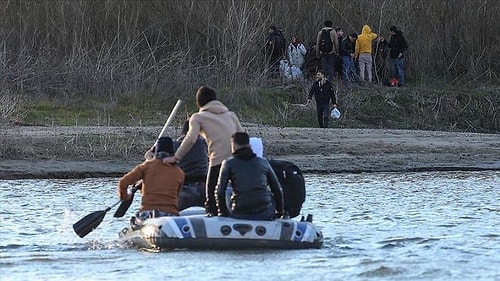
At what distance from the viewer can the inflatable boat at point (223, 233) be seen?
13.6 meters

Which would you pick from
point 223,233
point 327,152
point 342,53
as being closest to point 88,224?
point 223,233

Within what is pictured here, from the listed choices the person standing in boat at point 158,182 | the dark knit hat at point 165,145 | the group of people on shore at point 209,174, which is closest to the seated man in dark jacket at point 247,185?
the group of people on shore at point 209,174

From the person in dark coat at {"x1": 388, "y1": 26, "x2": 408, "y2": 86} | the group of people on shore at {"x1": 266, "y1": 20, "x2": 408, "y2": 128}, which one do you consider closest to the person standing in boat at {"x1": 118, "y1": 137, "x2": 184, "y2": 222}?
the group of people on shore at {"x1": 266, "y1": 20, "x2": 408, "y2": 128}

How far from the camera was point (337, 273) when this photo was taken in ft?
43.0

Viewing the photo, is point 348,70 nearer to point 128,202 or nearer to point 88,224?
point 88,224

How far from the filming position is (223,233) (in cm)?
1363

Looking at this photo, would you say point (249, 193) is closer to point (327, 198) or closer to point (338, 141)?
point (327, 198)

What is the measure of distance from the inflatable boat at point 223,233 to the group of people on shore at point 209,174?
14 cm

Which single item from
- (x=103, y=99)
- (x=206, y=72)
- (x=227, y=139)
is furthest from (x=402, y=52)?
(x=227, y=139)

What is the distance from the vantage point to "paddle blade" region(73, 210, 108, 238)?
14.9 metres

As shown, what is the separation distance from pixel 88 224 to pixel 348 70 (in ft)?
62.4

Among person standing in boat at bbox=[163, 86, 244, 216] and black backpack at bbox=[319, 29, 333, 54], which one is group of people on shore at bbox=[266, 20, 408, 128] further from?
person standing in boat at bbox=[163, 86, 244, 216]

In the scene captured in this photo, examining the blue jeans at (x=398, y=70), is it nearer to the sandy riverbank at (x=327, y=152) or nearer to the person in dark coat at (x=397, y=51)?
the person in dark coat at (x=397, y=51)

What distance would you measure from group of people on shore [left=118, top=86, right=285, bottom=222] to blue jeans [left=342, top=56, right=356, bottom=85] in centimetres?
1864
